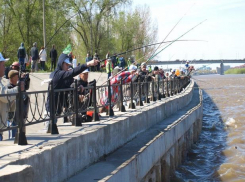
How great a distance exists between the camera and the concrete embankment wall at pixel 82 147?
667 centimetres

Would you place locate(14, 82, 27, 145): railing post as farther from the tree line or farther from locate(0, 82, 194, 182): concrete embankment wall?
the tree line

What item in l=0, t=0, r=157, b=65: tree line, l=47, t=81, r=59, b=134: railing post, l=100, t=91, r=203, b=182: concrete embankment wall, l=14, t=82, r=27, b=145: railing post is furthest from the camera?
l=0, t=0, r=157, b=65: tree line

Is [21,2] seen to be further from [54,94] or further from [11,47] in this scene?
[54,94]

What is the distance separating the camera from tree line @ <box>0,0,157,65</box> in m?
46.6

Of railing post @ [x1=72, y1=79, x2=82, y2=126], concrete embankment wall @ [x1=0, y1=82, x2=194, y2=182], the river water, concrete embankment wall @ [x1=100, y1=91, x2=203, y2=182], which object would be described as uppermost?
railing post @ [x1=72, y1=79, x2=82, y2=126]

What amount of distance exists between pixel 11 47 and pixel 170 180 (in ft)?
112

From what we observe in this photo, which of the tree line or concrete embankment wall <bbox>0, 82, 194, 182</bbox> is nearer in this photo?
concrete embankment wall <bbox>0, 82, 194, 182</bbox>

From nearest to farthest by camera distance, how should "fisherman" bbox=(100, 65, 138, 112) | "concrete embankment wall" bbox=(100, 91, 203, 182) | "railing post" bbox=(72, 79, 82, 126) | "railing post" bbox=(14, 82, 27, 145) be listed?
Answer: "railing post" bbox=(14, 82, 27, 145), "concrete embankment wall" bbox=(100, 91, 203, 182), "railing post" bbox=(72, 79, 82, 126), "fisherman" bbox=(100, 65, 138, 112)

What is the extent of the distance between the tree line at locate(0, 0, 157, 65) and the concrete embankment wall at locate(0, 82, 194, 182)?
16.3 metres

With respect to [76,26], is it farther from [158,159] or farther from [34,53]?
[158,159]

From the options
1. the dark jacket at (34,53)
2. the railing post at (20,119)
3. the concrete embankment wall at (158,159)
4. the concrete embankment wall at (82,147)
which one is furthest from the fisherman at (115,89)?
the dark jacket at (34,53)

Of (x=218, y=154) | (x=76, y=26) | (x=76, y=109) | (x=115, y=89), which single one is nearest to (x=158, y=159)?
(x=115, y=89)

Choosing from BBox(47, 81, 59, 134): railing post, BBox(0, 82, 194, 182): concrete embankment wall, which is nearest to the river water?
BBox(0, 82, 194, 182): concrete embankment wall

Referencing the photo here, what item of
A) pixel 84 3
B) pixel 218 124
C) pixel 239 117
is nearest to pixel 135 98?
pixel 218 124
